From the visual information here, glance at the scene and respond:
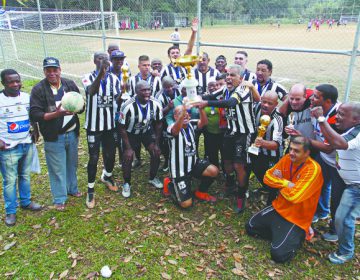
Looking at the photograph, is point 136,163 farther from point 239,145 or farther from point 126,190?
point 239,145

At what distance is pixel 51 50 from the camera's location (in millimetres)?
15406

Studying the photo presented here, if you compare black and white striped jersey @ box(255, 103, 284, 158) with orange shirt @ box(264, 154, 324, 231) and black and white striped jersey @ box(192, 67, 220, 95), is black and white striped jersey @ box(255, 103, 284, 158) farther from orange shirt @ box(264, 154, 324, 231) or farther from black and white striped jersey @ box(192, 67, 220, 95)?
black and white striped jersey @ box(192, 67, 220, 95)

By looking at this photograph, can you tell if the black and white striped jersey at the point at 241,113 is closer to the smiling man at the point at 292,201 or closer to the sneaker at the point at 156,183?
the smiling man at the point at 292,201

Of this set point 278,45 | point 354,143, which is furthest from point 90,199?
point 278,45

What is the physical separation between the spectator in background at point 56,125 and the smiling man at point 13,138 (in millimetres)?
226

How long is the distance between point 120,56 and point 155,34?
5.06 metres

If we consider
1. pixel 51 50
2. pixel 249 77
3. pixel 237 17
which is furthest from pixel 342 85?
pixel 51 50

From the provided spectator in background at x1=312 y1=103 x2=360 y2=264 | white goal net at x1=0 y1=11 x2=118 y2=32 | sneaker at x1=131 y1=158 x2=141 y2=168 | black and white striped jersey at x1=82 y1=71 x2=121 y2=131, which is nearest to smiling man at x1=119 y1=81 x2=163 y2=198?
black and white striped jersey at x1=82 y1=71 x2=121 y2=131

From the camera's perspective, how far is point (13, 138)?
4695 millimetres

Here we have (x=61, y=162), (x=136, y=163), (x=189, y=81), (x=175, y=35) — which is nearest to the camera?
(x=189, y=81)

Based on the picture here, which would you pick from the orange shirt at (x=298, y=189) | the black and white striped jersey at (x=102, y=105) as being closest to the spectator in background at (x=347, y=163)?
the orange shirt at (x=298, y=189)

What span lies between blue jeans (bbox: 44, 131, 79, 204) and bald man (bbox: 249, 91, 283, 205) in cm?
299

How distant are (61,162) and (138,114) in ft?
4.94

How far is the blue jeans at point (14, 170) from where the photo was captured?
15.6 ft
